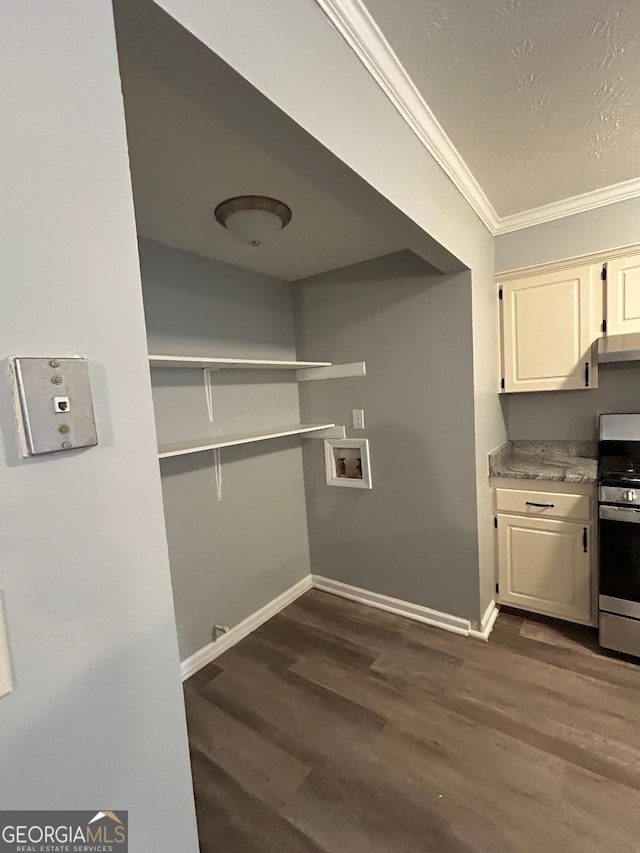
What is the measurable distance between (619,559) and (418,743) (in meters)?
1.32

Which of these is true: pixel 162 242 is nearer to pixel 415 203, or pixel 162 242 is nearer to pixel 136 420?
pixel 415 203

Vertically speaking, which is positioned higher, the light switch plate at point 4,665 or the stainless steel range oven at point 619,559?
the light switch plate at point 4,665

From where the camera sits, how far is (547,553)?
226 centimetres

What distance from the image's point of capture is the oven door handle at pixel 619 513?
6.19ft

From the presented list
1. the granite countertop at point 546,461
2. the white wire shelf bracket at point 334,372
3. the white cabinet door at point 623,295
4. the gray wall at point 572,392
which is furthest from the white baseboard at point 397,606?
the white cabinet door at point 623,295

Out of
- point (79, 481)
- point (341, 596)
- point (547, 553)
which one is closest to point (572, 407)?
point (547, 553)

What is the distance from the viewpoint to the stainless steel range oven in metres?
1.90

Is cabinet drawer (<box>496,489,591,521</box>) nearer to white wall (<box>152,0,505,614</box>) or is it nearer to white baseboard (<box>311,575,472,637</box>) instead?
white baseboard (<box>311,575,472,637</box>)

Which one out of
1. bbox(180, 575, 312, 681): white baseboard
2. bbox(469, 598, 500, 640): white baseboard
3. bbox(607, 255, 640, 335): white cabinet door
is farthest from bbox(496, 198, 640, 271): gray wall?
bbox(180, 575, 312, 681): white baseboard

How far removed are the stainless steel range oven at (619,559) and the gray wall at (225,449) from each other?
183cm

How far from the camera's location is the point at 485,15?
1079mm

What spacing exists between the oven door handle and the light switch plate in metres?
2.36

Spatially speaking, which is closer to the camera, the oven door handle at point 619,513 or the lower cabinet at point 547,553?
the oven door handle at point 619,513

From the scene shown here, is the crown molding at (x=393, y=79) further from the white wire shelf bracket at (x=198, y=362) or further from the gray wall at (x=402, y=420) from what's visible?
the white wire shelf bracket at (x=198, y=362)
